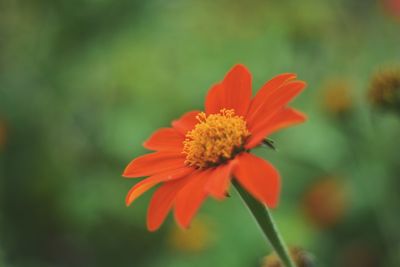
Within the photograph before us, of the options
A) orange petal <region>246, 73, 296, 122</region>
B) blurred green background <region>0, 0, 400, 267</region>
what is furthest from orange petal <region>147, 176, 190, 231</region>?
blurred green background <region>0, 0, 400, 267</region>

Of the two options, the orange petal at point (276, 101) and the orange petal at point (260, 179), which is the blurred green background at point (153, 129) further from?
the orange petal at point (260, 179)

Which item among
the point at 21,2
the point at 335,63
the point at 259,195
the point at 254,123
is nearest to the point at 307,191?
the point at 335,63

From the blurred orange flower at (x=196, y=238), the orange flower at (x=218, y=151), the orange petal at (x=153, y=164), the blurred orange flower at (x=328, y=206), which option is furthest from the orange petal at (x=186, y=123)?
the blurred orange flower at (x=328, y=206)

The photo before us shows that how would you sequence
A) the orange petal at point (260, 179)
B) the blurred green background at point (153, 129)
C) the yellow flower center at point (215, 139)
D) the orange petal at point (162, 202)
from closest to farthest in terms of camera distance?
the orange petal at point (260, 179) → the orange petal at point (162, 202) → the yellow flower center at point (215, 139) → the blurred green background at point (153, 129)

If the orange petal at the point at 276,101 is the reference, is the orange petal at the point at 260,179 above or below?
below

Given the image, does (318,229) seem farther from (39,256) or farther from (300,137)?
(39,256)
